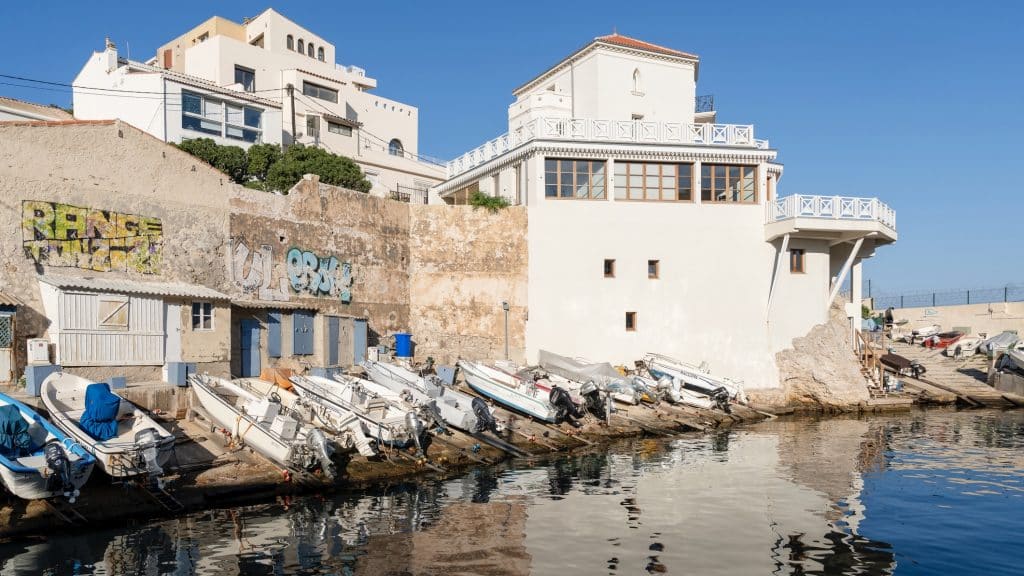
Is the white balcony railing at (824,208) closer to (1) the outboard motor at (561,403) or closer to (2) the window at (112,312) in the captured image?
(1) the outboard motor at (561,403)

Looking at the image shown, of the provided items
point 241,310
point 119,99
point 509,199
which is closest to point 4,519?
point 241,310

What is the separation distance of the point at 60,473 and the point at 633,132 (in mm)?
23819

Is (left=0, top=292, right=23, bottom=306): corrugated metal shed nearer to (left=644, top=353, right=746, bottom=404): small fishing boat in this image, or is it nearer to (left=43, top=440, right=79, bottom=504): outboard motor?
(left=43, top=440, right=79, bottom=504): outboard motor

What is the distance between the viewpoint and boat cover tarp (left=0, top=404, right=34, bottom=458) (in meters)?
13.6

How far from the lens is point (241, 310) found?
22.8 m

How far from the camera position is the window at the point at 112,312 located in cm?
1845

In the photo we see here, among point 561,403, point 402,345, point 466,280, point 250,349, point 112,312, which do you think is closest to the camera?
point 112,312

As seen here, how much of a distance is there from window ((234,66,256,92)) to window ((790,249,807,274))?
31.9 meters

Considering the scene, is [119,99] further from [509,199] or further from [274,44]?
[509,199]

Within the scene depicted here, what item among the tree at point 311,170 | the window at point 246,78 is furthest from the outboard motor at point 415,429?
the window at point 246,78

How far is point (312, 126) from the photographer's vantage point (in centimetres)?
4550

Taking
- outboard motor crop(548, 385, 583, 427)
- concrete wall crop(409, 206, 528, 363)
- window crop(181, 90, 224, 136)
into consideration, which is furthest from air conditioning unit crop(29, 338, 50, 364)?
window crop(181, 90, 224, 136)

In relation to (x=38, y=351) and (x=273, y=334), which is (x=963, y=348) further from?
(x=38, y=351)

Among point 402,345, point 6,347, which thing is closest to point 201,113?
point 402,345
